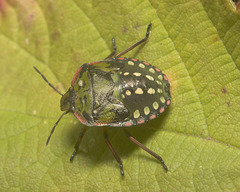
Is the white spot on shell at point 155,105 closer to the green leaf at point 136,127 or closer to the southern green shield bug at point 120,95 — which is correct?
the southern green shield bug at point 120,95

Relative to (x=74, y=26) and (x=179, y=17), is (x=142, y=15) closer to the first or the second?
(x=179, y=17)

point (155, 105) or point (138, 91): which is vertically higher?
point (138, 91)

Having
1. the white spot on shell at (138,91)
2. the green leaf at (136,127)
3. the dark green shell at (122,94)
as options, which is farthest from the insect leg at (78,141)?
the white spot on shell at (138,91)

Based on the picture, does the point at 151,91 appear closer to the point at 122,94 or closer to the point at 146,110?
the point at 146,110

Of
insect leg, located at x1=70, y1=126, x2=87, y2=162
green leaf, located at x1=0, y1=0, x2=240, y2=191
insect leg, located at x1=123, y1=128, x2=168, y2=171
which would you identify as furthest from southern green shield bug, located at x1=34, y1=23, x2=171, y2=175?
insect leg, located at x1=70, y1=126, x2=87, y2=162

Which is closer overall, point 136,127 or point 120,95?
point 120,95

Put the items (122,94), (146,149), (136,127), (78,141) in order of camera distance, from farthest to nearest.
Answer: (78,141) < (136,127) < (146,149) < (122,94)

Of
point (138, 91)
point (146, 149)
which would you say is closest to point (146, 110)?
point (138, 91)
